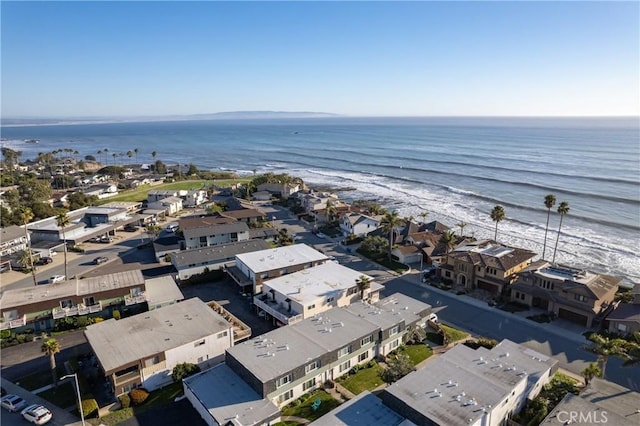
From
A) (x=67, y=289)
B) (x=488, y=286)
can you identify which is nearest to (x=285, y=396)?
(x=67, y=289)

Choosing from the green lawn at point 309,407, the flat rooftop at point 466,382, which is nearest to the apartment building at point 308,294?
the green lawn at point 309,407

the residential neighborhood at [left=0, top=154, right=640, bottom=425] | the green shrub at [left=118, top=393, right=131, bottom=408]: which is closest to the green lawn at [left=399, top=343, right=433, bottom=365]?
the residential neighborhood at [left=0, top=154, right=640, bottom=425]

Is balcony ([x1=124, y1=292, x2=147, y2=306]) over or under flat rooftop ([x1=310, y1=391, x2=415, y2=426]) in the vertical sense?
under

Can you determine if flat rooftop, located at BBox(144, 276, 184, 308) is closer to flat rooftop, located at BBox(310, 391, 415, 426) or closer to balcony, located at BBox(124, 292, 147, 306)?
balcony, located at BBox(124, 292, 147, 306)

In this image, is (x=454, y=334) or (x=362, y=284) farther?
(x=362, y=284)

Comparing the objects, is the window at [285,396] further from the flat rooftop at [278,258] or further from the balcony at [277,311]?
the flat rooftop at [278,258]

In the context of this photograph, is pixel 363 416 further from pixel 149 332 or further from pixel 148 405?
pixel 149 332

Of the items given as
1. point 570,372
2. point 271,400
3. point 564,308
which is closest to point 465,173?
point 564,308

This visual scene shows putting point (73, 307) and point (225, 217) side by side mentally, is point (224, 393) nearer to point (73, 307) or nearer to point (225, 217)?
point (73, 307)
